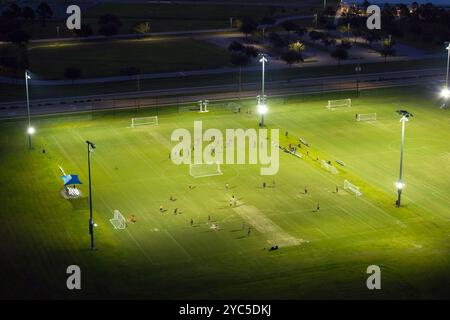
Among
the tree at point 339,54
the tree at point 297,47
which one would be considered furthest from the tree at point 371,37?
the tree at point 297,47

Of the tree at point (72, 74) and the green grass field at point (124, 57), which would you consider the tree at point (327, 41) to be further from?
the tree at point (72, 74)

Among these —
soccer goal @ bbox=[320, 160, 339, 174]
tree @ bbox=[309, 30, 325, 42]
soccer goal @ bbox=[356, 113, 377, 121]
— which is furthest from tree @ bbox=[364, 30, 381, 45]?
soccer goal @ bbox=[320, 160, 339, 174]

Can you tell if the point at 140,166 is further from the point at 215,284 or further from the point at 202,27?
the point at 202,27

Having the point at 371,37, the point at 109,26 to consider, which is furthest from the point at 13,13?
the point at 371,37

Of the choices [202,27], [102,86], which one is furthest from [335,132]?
[202,27]

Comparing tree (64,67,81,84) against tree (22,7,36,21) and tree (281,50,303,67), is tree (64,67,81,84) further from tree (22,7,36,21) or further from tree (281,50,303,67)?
tree (22,7,36,21)

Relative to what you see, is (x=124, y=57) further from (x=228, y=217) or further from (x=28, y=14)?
(x=228, y=217)
